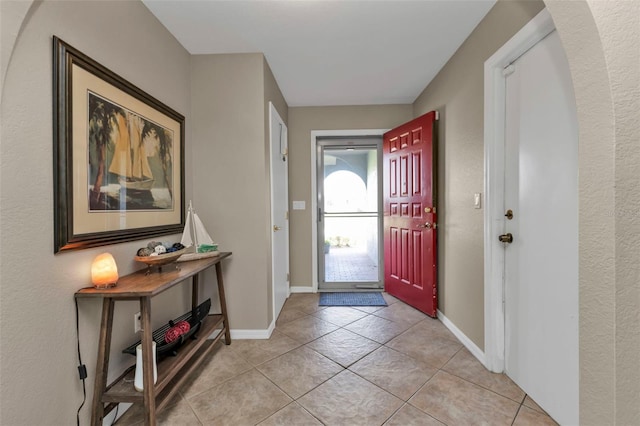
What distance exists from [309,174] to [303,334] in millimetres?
1966

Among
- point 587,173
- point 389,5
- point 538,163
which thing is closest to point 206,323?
point 587,173

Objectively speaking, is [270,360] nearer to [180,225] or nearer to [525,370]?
[180,225]

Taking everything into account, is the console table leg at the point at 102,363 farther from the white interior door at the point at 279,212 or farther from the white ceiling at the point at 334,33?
the white ceiling at the point at 334,33

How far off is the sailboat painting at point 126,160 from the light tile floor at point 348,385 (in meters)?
1.25

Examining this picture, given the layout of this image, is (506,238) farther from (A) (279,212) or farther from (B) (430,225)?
(A) (279,212)

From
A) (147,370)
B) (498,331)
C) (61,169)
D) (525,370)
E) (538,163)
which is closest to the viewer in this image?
(61,169)

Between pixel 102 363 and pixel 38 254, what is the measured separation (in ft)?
1.98

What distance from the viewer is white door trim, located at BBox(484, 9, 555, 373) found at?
1.69m

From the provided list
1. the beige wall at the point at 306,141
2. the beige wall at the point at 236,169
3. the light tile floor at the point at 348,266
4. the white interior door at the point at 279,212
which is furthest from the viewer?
the light tile floor at the point at 348,266

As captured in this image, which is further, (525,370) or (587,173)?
(525,370)

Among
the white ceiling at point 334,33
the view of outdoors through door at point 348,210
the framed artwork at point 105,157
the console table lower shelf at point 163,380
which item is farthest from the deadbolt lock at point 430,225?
the framed artwork at point 105,157

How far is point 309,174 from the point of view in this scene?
336 cm

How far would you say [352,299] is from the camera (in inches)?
123

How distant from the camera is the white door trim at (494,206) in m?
1.69
